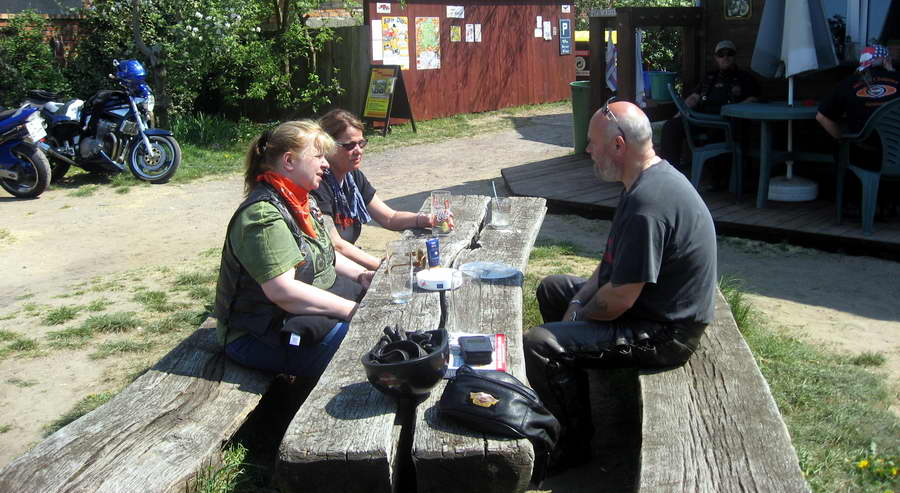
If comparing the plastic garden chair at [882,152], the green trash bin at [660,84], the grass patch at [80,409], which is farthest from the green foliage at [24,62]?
the plastic garden chair at [882,152]

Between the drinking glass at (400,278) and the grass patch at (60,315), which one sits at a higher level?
the drinking glass at (400,278)

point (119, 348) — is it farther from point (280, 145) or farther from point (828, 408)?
point (828, 408)

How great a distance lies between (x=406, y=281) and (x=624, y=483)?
45.7 inches

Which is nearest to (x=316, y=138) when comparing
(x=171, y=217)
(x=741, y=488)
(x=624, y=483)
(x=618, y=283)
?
(x=618, y=283)

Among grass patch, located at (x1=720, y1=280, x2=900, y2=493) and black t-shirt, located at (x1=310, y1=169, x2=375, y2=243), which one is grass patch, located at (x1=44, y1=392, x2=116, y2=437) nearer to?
black t-shirt, located at (x1=310, y1=169, x2=375, y2=243)

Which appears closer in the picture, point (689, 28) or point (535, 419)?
point (535, 419)

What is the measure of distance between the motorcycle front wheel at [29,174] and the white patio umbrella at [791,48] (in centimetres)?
722

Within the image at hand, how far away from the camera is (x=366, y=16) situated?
13328 millimetres

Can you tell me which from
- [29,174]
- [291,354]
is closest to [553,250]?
[291,354]

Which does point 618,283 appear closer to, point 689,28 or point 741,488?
point 741,488

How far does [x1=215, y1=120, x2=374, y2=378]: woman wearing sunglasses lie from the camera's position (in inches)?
126

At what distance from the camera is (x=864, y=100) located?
6250 millimetres

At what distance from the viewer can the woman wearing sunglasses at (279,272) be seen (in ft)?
10.5

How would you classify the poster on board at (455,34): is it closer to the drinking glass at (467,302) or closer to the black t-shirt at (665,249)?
the drinking glass at (467,302)
